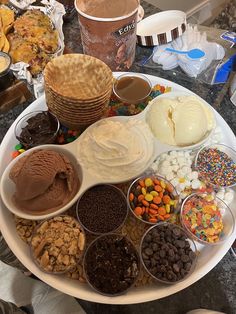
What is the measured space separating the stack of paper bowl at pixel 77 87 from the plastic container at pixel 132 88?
0.38 feet

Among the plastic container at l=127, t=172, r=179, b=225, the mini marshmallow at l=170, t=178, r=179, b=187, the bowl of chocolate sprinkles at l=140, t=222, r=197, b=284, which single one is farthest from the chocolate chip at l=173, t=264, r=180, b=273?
the mini marshmallow at l=170, t=178, r=179, b=187

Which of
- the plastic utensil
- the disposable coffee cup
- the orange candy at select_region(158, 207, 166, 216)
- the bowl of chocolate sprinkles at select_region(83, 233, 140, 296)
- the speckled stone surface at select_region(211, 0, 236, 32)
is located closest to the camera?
the bowl of chocolate sprinkles at select_region(83, 233, 140, 296)

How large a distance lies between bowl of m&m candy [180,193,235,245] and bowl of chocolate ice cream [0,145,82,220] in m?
0.29

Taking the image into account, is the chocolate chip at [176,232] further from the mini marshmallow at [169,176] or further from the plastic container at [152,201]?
the mini marshmallow at [169,176]

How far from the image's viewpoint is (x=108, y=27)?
0.90 metres

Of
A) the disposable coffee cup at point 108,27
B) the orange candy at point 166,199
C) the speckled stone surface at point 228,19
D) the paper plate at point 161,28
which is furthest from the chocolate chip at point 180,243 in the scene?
the speckled stone surface at point 228,19

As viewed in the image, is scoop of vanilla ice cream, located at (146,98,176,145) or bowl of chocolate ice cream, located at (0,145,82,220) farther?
scoop of vanilla ice cream, located at (146,98,176,145)

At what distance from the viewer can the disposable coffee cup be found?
2.94 ft

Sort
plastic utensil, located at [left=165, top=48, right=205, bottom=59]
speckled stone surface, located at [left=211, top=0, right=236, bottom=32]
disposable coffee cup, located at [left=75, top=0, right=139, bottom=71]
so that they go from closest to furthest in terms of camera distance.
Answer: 1. disposable coffee cup, located at [left=75, top=0, right=139, bottom=71]
2. plastic utensil, located at [left=165, top=48, right=205, bottom=59]
3. speckled stone surface, located at [left=211, top=0, right=236, bottom=32]

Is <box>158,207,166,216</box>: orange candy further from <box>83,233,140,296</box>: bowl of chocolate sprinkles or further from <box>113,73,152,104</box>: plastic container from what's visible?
<box>113,73,152,104</box>: plastic container

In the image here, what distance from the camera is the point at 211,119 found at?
35.9 inches

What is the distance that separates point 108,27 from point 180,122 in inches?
13.2

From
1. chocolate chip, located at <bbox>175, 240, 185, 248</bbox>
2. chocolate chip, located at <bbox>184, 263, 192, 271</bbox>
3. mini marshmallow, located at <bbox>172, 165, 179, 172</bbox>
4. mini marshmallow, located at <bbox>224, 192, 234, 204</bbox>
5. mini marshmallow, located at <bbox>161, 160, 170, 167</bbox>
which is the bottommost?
mini marshmallow, located at <bbox>224, 192, 234, 204</bbox>

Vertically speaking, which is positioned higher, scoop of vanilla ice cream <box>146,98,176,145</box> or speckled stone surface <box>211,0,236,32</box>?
scoop of vanilla ice cream <box>146,98,176,145</box>
